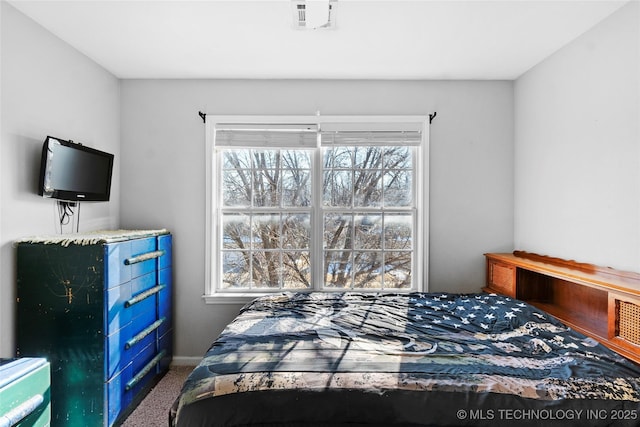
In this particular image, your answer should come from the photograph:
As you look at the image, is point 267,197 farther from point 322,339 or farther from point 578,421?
point 578,421

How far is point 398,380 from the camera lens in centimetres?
154

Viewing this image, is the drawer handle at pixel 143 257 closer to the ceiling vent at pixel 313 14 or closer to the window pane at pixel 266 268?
the window pane at pixel 266 268

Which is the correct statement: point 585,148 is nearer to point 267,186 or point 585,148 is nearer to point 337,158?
point 337,158

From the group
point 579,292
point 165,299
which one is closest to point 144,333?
point 165,299

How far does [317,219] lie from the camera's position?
327 centimetres

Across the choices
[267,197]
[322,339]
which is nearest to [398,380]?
[322,339]

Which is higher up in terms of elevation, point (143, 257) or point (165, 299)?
point (143, 257)

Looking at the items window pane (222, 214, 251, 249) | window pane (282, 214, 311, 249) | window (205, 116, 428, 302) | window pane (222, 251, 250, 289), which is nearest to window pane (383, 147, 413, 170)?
window (205, 116, 428, 302)

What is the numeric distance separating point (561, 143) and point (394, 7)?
5.31 feet

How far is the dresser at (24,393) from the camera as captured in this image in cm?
150

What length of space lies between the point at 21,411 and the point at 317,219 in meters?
2.29

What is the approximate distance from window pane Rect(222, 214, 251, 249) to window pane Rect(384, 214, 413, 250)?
129cm

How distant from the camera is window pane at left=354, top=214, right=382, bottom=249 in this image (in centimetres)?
331

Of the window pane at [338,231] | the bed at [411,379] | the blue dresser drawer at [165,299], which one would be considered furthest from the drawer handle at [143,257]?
the window pane at [338,231]
